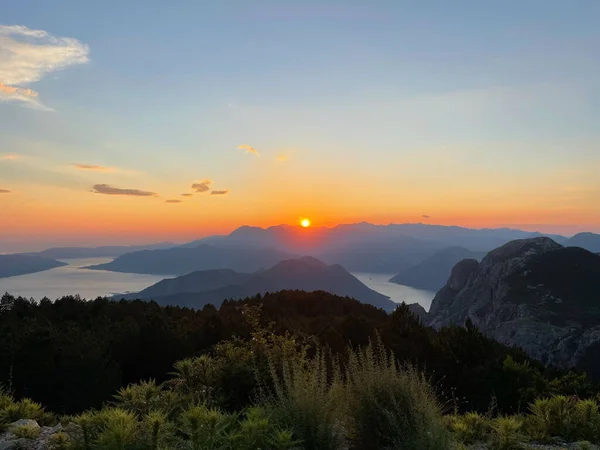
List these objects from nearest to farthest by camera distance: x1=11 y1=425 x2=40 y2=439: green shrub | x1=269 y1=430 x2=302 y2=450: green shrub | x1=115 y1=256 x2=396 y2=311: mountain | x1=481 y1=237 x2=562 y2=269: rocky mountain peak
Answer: x1=269 y1=430 x2=302 y2=450: green shrub → x1=11 y1=425 x2=40 y2=439: green shrub → x1=481 y1=237 x2=562 y2=269: rocky mountain peak → x1=115 y1=256 x2=396 y2=311: mountain

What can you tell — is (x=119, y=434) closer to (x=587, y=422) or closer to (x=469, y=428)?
(x=469, y=428)

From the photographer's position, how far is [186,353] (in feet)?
46.5

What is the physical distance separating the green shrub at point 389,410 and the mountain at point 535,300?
40.3m

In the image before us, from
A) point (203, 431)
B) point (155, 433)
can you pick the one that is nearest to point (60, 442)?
point (155, 433)

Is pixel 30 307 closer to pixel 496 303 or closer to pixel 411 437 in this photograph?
pixel 411 437

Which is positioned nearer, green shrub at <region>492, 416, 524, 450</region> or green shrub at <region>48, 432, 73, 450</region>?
green shrub at <region>48, 432, 73, 450</region>

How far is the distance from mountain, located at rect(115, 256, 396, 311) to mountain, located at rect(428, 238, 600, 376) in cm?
6283

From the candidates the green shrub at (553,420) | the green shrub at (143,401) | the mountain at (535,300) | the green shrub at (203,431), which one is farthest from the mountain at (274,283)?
the green shrub at (203,431)

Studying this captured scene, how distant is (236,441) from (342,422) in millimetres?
1716

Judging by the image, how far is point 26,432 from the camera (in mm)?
5328

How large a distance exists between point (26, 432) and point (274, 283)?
161109 mm

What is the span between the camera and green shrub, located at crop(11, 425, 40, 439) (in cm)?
529

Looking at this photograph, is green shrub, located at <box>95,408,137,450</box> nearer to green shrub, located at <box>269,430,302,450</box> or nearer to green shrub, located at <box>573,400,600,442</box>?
green shrub, located at <box>269,430,302,450</box>

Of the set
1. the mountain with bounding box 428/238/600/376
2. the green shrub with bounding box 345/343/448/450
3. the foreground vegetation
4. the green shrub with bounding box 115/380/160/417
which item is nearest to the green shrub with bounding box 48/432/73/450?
the foreground vegetation
